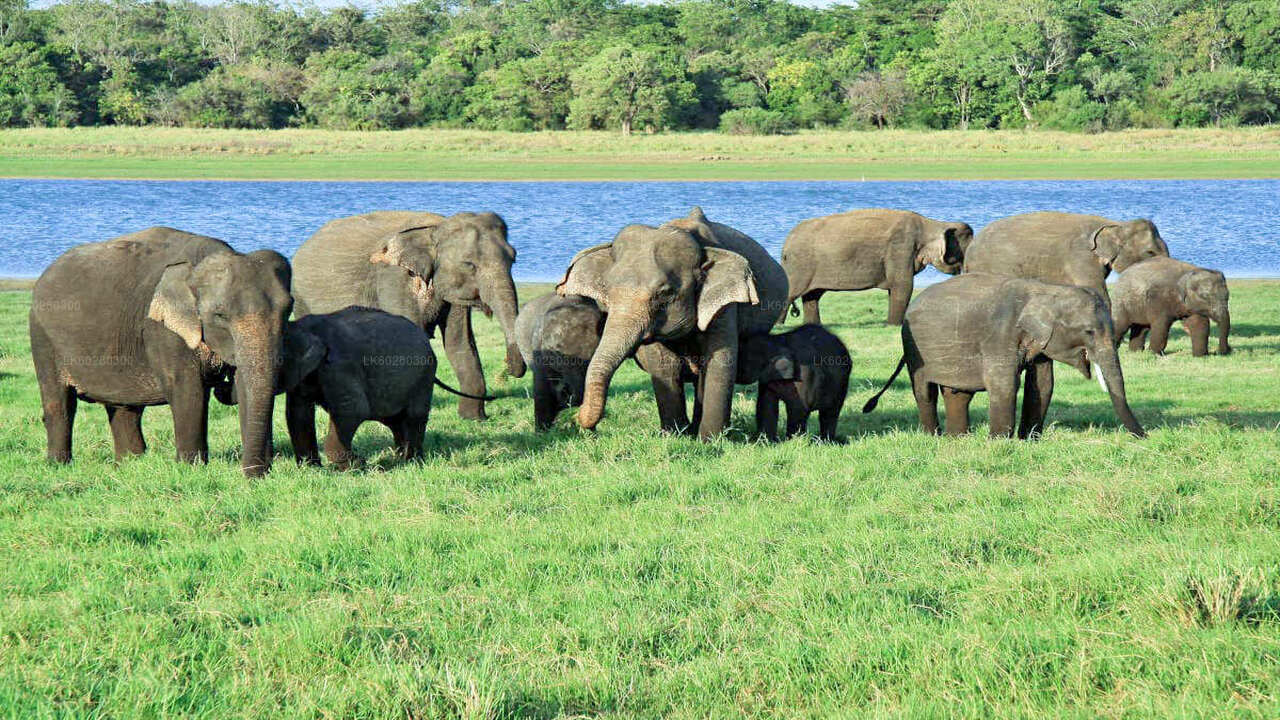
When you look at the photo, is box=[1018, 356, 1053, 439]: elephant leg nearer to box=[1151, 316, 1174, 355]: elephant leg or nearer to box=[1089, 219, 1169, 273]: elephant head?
box=[1151, 316, 1174, 355]: elephant leg

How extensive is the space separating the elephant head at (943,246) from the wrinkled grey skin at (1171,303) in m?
4.79

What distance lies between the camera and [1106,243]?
18.9m

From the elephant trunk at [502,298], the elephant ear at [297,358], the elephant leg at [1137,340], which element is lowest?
the elephant leg at [1137,340]

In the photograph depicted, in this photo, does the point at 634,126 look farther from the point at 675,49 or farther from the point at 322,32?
the point at 322,32

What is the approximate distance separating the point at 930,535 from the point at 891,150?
53.5 metres

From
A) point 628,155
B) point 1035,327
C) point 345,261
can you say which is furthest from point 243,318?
point 628,155

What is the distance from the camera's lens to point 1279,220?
130 ft

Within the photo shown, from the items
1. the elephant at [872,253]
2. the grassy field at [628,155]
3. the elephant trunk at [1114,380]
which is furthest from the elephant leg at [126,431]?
the grassy field at [628,155]

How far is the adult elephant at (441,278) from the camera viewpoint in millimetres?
12648

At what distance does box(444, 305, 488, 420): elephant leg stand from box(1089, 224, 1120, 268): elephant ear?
373 inches

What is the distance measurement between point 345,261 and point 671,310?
17.2 feet

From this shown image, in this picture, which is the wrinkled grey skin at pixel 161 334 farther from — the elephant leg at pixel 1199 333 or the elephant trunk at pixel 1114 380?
the elephant leg at pixel 1199 333

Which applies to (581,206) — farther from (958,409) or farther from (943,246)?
(958,409)

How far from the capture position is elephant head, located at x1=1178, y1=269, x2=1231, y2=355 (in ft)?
55.1
